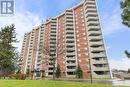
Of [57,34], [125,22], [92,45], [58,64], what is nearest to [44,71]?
[58,64]

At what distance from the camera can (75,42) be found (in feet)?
376

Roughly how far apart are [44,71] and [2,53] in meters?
67.1

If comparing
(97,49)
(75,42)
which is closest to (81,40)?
(75,42)

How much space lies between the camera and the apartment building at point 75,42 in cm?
9880

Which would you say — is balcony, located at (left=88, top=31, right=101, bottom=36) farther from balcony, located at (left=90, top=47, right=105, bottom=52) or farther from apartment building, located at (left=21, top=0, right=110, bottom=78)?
balcony, located at (left=90, top=47, right=105, bottom=52)

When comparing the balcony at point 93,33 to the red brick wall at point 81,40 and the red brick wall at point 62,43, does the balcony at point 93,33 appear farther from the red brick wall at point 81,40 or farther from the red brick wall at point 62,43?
the red brick wall at point 62,43

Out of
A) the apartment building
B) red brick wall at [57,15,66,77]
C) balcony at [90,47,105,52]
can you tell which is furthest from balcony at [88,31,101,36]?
red brick wall at [57,15,66,77]

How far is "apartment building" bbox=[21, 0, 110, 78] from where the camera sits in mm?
98800

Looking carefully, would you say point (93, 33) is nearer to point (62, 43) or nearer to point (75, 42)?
point (75, 42)

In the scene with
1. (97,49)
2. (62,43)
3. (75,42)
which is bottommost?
(97,49)

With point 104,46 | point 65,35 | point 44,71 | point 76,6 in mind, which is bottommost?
point 44,71

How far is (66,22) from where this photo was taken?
12300 cm

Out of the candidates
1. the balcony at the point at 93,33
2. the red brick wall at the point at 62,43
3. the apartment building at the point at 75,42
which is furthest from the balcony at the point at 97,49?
the red brick wall at the point at 62,43

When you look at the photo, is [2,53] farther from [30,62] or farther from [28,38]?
[28,38]
